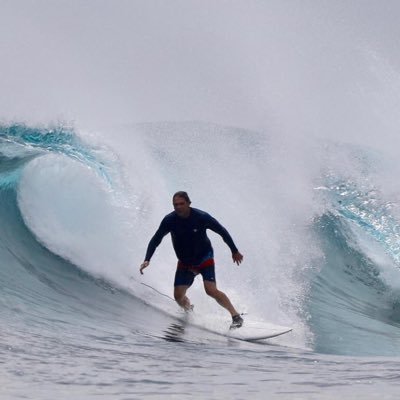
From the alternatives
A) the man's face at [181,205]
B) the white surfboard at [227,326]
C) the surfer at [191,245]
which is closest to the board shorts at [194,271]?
the surfer at [191,245]

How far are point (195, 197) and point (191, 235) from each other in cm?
551

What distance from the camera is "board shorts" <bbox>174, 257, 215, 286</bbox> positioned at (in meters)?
8.38

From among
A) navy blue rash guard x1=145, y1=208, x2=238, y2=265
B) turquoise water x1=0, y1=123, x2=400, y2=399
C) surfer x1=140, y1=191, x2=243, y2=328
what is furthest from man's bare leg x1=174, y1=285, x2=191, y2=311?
navy blue rash guard x1=145, y1=208, x2=238, y2=265

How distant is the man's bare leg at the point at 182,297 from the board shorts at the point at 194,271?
1.6 inches

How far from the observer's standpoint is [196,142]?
55.7ft

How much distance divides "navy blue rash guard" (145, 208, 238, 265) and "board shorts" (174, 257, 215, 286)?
4 cm

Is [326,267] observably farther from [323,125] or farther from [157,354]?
[323,125]

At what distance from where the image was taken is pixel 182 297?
8.56 m

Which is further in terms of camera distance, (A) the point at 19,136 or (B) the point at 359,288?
(A) the point at 19,136

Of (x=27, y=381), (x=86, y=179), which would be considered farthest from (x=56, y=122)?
(x=27, y=381)

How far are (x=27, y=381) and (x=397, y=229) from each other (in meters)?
10.9

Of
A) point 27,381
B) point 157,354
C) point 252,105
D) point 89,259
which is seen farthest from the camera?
point 252,105

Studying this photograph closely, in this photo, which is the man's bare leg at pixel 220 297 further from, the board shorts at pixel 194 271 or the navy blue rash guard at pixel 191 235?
the navy blue rash guard at pixel 191 235

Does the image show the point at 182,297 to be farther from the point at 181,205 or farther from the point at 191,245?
the point at 181,205
